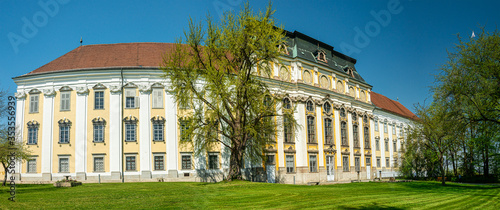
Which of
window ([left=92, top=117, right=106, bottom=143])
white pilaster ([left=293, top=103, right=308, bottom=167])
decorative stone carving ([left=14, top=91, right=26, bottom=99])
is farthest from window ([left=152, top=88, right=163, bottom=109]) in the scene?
white pilaster ([left=293, top=103, right=308, bottom=167])

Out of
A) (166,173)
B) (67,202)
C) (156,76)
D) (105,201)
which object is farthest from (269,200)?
(156,76)

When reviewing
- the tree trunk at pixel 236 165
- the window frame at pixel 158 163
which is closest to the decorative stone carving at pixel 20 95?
the window frame at pixel 158 163

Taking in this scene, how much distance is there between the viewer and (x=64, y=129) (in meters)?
33.3

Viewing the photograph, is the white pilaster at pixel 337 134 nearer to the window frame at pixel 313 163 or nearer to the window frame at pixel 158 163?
the window frame at pixel 313 163

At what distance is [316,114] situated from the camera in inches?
1727

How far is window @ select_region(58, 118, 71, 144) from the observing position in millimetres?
33125

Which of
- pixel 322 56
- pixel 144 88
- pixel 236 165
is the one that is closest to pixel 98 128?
pixel 144 88

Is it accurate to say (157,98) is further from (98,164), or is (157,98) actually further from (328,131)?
(328,131)

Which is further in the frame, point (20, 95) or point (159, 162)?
point (20, 95)

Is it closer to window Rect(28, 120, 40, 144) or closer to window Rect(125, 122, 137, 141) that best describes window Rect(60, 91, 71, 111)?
window Rect(28, 120, 40, 144)

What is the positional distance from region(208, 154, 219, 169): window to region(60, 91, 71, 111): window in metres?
12.6

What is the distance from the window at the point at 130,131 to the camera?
3338 centimetres

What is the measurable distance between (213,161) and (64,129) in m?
12.7

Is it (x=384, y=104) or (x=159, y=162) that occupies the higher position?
(x=384, y=104)
